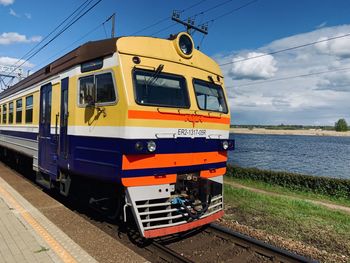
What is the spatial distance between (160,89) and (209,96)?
1473 millimetres

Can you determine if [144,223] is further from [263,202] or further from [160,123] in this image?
[263,202]

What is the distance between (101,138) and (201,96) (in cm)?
223

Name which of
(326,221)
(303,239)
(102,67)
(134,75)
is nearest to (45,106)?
(102,67)

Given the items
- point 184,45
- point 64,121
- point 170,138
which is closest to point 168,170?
point 170,138

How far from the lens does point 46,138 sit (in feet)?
27.9

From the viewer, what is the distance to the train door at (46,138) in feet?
25.9

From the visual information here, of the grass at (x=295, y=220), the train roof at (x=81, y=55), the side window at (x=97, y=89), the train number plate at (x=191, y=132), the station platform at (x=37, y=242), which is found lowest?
the grass at (x=295, y=220)

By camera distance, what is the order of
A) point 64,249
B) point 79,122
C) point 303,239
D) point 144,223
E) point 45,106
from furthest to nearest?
point 45,106, point 303,239, point 79,122, point 144,223, point 64,249

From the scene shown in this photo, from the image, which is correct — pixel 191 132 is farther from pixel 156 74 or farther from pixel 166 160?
pixel 156 74

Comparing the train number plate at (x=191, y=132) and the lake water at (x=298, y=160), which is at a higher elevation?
the train number plate at (x=191, y=132)

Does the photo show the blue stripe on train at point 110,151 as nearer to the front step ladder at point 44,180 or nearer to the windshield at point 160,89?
the windshield at point 160,89

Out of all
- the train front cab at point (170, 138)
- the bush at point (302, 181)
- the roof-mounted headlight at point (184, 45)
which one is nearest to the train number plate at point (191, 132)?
the train front cab at point (170, 138)

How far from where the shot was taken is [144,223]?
566 centimetres

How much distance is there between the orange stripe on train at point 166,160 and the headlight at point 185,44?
2022 mm
